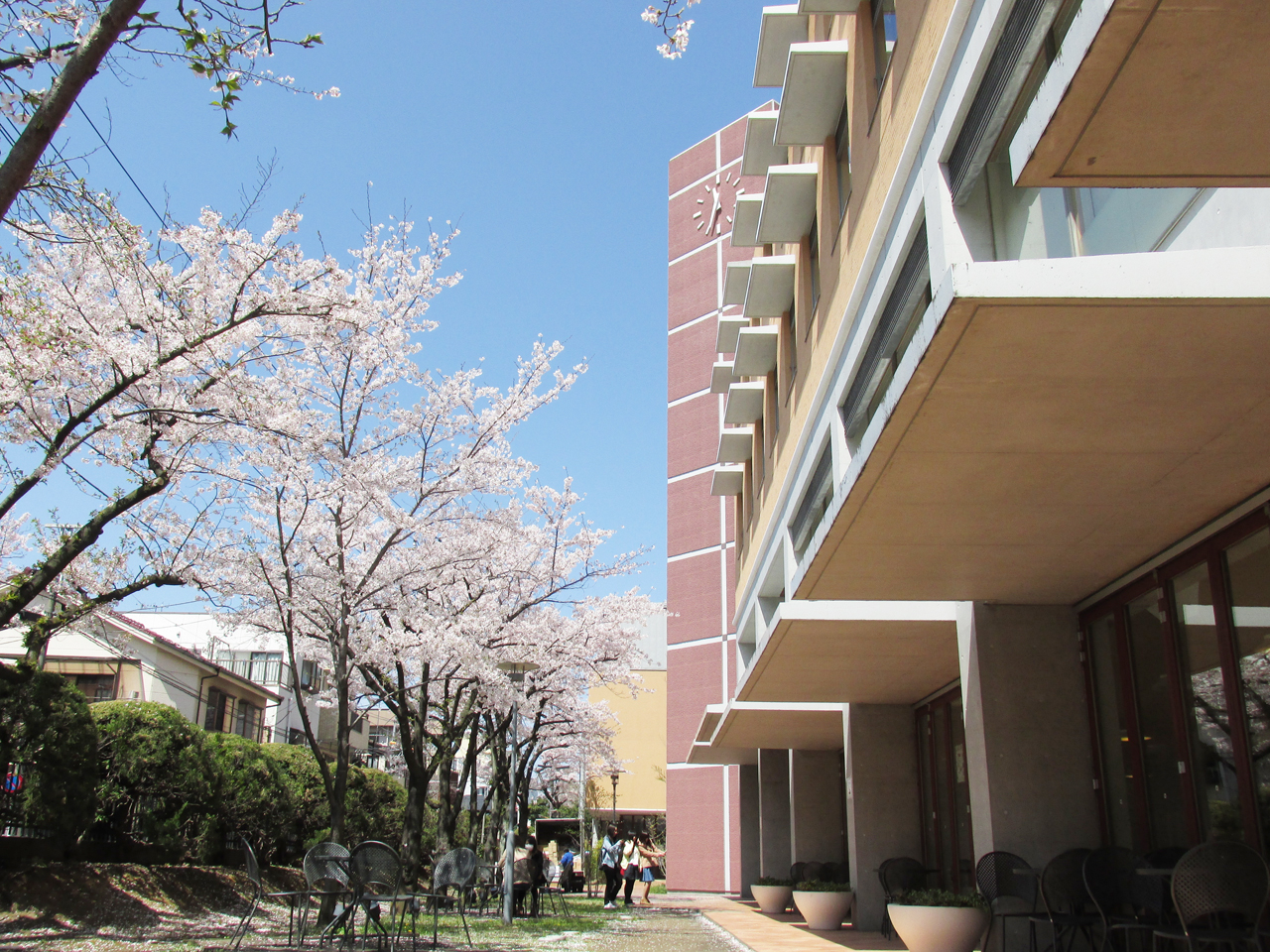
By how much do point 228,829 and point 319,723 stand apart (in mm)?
27240

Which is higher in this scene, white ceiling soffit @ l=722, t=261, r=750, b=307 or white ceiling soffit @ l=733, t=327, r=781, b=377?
white ceiling soffit @ l=722, t=261, r=750, b=307

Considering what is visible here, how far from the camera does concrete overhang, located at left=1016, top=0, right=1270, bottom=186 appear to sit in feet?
9.82

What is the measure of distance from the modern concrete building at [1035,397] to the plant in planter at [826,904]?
1452 mm

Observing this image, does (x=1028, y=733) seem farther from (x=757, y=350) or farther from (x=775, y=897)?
(x=775, y=897)

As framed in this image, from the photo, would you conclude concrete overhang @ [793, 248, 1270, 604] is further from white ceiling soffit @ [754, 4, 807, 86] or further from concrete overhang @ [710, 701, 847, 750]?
concrete overhang @ [710, 701, 847, 750]

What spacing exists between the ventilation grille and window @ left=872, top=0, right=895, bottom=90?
271 cm

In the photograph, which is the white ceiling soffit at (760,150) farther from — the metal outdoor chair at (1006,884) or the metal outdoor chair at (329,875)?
the metal outdoor chair at (329,875)

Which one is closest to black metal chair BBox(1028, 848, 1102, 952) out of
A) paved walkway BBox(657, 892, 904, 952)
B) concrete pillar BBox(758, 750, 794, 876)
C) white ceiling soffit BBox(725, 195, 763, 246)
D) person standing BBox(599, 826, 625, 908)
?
paved walkway BBox(657, 892, 904, 952)

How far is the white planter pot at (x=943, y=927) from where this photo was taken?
27.8 feet

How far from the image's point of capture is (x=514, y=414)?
16875 mm

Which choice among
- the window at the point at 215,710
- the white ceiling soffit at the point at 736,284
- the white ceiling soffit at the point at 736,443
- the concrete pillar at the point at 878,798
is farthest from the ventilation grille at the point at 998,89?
the window at the point at 215,710

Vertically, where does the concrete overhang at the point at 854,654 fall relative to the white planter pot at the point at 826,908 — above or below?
above

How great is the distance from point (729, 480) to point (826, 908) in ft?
28.1

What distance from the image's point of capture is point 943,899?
868cm
